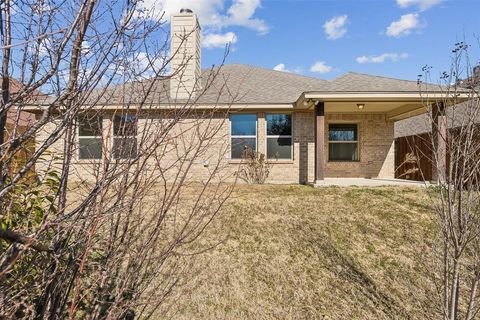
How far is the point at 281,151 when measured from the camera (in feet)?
45.8

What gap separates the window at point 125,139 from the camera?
7.18 feet

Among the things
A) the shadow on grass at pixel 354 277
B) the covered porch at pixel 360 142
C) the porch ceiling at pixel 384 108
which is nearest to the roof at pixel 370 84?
the porch ceiling at pixel 384 108

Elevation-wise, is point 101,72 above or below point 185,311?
above

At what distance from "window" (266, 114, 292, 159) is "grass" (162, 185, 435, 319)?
4.51 m

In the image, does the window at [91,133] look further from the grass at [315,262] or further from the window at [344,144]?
the window at [344,144]

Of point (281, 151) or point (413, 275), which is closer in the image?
point (413, 275)

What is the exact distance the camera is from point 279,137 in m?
14.0

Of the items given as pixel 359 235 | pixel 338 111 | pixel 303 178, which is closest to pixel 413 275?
pixel 359 235

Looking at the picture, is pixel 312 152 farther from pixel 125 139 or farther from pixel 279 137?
pixel 125 139

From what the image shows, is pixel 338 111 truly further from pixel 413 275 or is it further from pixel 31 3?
pixel 31 3

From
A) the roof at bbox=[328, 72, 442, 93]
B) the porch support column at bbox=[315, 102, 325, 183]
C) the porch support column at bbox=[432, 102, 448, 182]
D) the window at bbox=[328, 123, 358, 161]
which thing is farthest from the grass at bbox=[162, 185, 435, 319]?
the window at bbox=[328, 123, 358, 161]

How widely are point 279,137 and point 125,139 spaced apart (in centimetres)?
1188

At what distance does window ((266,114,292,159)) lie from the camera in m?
14.0

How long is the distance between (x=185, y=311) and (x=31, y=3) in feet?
13.2
